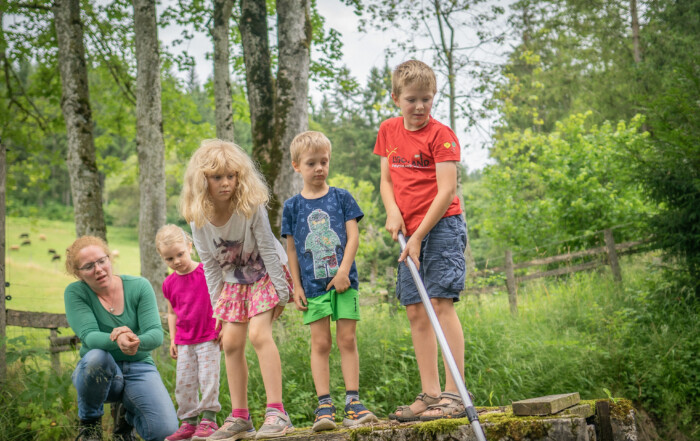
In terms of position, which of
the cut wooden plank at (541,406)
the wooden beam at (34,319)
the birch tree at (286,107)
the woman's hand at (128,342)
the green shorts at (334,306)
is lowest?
the cut wooden plank at (541,406)

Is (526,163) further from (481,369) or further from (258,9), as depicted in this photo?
(481,369)

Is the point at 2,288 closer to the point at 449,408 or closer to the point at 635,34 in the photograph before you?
the point at 449,408

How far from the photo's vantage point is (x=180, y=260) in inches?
165

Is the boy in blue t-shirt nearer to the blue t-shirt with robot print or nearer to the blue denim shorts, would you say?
the blue t-shirt with robot print

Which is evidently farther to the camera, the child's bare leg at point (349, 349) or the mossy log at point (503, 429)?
the child's bare leg at point (349, 349)

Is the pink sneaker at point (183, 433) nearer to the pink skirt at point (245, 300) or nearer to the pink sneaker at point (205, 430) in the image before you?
the pink sneaker at point (205, 430)

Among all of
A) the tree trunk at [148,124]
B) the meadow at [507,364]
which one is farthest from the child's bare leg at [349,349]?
the tree trunk at [148,124]

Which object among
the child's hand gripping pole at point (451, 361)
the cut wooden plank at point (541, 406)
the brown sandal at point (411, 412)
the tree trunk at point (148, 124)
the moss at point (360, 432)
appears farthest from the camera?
the tree trunk at point (148, 124)

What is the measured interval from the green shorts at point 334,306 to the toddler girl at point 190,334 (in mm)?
1072

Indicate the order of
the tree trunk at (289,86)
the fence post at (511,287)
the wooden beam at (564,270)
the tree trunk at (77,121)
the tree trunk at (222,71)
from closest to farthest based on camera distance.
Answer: the tree trunk at (289,86)
the tree trunk at (77,121)
the fence post at (511,287)
the tree trunk at (222,71)
the wooden beam at (564,270)

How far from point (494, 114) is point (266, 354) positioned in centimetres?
1209

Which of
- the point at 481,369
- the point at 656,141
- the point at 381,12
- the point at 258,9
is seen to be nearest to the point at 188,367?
the point at 481,369

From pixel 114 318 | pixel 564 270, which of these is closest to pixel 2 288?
pixel 114 318

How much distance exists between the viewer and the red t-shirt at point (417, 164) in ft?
10.8
